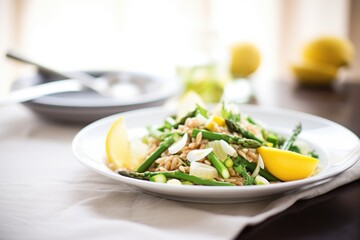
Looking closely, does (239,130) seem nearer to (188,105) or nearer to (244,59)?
(188,105)

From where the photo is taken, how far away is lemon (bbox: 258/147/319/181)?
3.41 feet

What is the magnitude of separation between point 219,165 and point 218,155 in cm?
4

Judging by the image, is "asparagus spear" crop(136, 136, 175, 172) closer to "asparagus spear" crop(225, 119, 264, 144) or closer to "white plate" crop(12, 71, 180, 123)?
"asparagus spear" crop(225, 119, 264, 144)

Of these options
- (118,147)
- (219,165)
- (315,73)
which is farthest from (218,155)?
(315,73)

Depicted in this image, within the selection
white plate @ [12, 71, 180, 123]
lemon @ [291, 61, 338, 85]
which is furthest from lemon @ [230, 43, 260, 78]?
white plate @ [12, 71, 180, 123]

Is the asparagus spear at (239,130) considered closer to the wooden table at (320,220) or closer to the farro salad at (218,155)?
the farro salad at (218,155)

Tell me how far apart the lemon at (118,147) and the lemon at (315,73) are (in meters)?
1.16

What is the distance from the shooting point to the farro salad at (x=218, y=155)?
1.04 m

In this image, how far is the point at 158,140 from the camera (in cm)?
124

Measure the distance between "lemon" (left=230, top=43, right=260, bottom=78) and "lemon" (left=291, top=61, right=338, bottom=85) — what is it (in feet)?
0.69

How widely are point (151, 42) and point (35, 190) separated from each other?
2.40 metres

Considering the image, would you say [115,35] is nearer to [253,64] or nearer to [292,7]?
[292,7]

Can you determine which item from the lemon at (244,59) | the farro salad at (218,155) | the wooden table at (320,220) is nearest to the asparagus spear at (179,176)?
the farro salad at (218,155)

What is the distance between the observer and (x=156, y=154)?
44.7 inches
